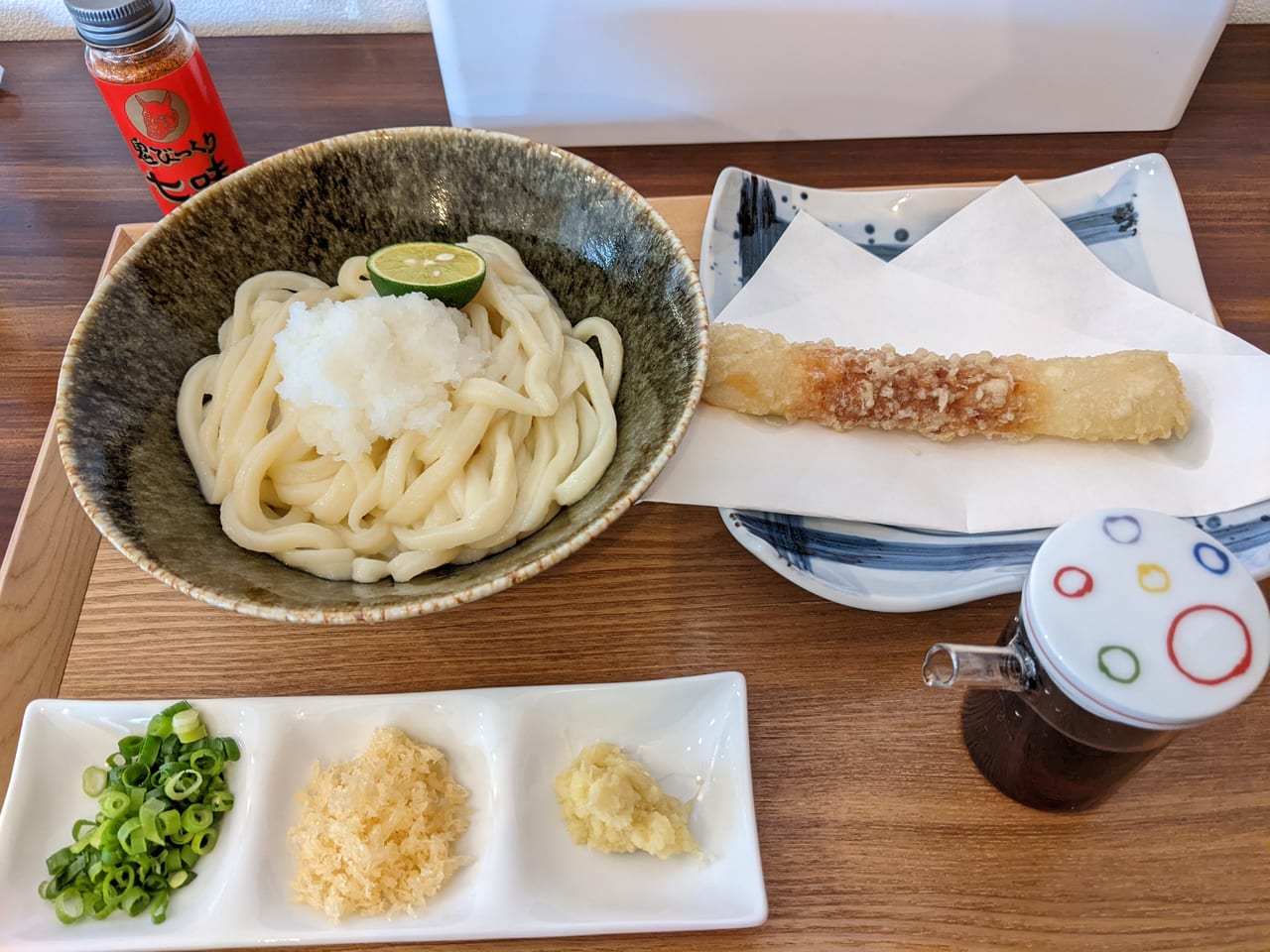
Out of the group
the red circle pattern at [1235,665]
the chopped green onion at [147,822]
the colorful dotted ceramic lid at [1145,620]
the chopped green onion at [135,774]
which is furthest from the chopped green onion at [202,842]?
the red circle pattern at [1235,665]

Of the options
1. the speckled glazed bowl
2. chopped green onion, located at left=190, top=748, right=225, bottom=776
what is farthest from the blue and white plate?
chopped green onion, located at left=190, top=748, right=225, bottom=776

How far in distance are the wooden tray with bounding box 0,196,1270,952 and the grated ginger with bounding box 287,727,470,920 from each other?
4.2 inches

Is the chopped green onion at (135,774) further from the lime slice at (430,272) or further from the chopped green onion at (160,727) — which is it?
the lime slice at (430,272)

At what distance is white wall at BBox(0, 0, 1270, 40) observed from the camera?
7.46 ft

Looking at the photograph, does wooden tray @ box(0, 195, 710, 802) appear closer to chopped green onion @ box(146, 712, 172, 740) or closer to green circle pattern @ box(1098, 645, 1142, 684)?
chopped green onion @ box(146, 712, 172, 740)

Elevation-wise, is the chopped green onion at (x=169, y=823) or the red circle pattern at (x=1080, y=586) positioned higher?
the red circle pattern at (x=1080, y=586)

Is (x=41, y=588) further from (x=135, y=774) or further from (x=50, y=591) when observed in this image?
(x=135, y=774)

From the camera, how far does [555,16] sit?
171cm

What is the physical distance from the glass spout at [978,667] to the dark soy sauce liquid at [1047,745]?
0.02 m

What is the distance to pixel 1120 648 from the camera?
838mm

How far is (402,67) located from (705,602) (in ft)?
5.71

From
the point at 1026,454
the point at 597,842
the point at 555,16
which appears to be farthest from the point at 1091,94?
the point at 597,842

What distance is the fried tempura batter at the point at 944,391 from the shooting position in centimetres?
135

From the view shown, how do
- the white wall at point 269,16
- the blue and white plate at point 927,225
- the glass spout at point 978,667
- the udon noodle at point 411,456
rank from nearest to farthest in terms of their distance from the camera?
the glass spout at point 978,667 < the udon noodle at point 411,456 < the blue and white plate at point 927,225 < the white wall at point 269,16
